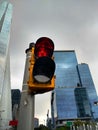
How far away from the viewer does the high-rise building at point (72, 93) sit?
141625mm

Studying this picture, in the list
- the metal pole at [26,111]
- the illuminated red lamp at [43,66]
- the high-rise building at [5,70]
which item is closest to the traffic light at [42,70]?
the illuminated red lamp at [43,66]

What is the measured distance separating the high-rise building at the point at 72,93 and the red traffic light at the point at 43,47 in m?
114

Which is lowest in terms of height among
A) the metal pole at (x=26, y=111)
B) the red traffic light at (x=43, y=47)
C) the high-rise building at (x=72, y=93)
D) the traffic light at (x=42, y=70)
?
the metal pole at (x=26, y=111)

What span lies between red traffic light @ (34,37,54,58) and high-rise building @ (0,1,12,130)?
83.7 meters

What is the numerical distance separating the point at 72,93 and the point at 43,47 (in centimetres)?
15011

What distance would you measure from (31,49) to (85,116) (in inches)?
5659

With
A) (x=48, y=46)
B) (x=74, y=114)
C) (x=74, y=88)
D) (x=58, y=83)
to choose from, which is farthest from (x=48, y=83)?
(x=58, y=83)

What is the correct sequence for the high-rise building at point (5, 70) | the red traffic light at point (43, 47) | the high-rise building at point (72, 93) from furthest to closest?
the high-rise building at point (72, 93)
the high-rise building at point (5, 70)
the red traffic light at point (43, 47)

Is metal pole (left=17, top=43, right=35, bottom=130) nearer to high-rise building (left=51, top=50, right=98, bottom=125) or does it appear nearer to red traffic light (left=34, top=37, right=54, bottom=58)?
red traffic light (left=34, top=37, right=54, bottom=58)

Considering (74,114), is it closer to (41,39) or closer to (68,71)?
(68,71)

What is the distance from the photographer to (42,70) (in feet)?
10.5

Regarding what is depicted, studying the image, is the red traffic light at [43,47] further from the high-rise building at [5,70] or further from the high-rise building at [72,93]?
the high-rise building at [72,93]

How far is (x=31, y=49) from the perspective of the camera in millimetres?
3752

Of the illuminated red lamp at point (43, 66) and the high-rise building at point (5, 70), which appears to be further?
the high-rise building at point (5, 70)
